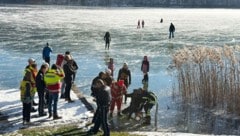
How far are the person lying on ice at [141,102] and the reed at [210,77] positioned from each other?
12.5 feet

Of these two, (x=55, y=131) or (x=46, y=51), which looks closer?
(x=55, y=131)

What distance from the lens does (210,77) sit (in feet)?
59.8

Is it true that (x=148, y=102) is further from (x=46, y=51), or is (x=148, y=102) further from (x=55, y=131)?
(x=46, y=51)

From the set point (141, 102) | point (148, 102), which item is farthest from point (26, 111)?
point (148, 102)

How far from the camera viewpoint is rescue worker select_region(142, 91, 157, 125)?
14.9 m

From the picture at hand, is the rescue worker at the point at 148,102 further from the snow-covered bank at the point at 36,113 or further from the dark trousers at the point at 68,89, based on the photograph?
the dark trousers at the point at 68,89

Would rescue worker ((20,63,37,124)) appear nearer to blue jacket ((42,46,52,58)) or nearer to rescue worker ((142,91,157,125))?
rescue worker ((142,91,157,125))

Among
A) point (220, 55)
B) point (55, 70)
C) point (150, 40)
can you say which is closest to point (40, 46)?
point (150, 40)

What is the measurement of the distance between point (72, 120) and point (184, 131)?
3786mm

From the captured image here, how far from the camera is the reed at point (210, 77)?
57.1ft

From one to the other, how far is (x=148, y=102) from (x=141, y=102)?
0.25m

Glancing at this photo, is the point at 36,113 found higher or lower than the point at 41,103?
lower

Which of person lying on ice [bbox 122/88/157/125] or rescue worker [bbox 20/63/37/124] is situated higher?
rescue worker [bbox 20/63/37/124]

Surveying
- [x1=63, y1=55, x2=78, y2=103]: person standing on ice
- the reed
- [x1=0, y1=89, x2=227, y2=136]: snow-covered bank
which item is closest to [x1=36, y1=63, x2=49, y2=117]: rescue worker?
[x1=0, y1=89, x2=227, y2=136]: snow-covered bank
